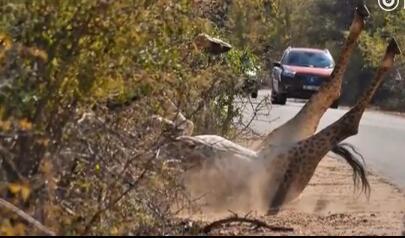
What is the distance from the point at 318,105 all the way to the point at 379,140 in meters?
11.5

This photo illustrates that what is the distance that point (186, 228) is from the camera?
8.87 metres

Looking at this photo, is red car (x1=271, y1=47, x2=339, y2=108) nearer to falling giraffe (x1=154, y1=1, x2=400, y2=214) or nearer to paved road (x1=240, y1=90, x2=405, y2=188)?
paved road (x1=240, y1=90, x2=405, y2=188)

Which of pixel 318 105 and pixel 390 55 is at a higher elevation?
pixel 390 55

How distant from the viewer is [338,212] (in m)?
12.4

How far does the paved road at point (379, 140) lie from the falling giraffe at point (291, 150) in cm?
331

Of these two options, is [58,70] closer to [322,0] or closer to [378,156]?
[378,156]

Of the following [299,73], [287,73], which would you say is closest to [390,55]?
[299,73]

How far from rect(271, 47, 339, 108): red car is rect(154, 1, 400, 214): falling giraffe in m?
20.9

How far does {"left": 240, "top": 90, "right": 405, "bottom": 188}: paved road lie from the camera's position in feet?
60.8
